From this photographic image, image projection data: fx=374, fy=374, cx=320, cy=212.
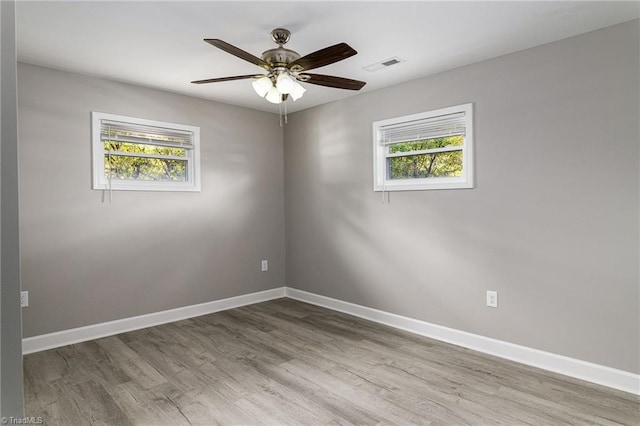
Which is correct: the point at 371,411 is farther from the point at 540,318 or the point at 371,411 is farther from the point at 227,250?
the point at 227,250

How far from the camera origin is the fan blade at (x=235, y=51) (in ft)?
6.51

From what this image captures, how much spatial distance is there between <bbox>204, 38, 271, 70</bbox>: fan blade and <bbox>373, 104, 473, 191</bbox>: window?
1663mm

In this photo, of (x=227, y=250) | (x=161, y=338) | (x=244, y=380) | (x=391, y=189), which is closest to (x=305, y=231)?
(x=227, y=250)

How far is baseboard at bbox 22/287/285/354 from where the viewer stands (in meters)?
3.17

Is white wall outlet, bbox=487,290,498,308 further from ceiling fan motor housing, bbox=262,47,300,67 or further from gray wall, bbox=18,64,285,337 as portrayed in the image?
gray wall, bbox=18,64,285,337

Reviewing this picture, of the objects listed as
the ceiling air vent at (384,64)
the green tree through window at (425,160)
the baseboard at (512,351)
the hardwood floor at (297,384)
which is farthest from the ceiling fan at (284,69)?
the baseboard at (512,351)

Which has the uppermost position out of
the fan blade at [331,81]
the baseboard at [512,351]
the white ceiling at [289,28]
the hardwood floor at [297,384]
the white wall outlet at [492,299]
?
the white ceiling at [289,28]

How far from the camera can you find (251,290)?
462 centimetres

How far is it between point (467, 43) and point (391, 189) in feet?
4.84

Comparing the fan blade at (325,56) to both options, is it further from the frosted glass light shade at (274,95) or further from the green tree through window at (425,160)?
the green tree through window at (425,160)

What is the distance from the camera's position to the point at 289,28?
8.20ft

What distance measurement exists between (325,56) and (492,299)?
7.51ft

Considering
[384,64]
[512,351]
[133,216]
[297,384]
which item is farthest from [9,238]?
[512,351]

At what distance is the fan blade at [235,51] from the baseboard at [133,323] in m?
2.78
